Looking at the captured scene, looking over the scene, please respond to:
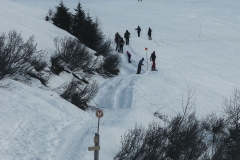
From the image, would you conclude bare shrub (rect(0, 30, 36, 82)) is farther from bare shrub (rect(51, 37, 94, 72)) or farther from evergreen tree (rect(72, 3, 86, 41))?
evergreen tree (rect(72, 3, 86, 41))

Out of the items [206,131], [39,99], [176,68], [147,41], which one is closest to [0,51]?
[39,99]

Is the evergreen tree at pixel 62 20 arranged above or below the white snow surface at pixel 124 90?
above

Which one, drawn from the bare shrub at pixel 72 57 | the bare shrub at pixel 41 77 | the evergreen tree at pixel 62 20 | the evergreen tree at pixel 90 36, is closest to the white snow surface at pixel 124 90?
the bare shrub at pixel 41 77

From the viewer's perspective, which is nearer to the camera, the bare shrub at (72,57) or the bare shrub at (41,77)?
the bare shrub at (41,77)

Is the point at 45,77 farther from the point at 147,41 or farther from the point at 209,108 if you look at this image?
the point at 147,41

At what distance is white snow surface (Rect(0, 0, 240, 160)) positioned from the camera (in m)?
7.48

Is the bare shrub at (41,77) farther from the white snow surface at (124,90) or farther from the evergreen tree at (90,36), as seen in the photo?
the evergreen tree at (90,36)

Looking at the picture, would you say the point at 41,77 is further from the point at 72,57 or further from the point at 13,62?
the point at 72,57

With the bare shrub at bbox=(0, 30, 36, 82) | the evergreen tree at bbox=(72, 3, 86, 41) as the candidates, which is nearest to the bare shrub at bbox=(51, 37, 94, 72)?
the bare shrub at bbox=(0, 30, 36, 82)

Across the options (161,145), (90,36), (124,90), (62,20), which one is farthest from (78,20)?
(161,145)

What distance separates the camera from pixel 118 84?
1576 cm

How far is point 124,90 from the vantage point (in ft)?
48.3

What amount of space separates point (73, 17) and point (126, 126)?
1844 centimetres

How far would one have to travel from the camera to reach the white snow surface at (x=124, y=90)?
7.48m
